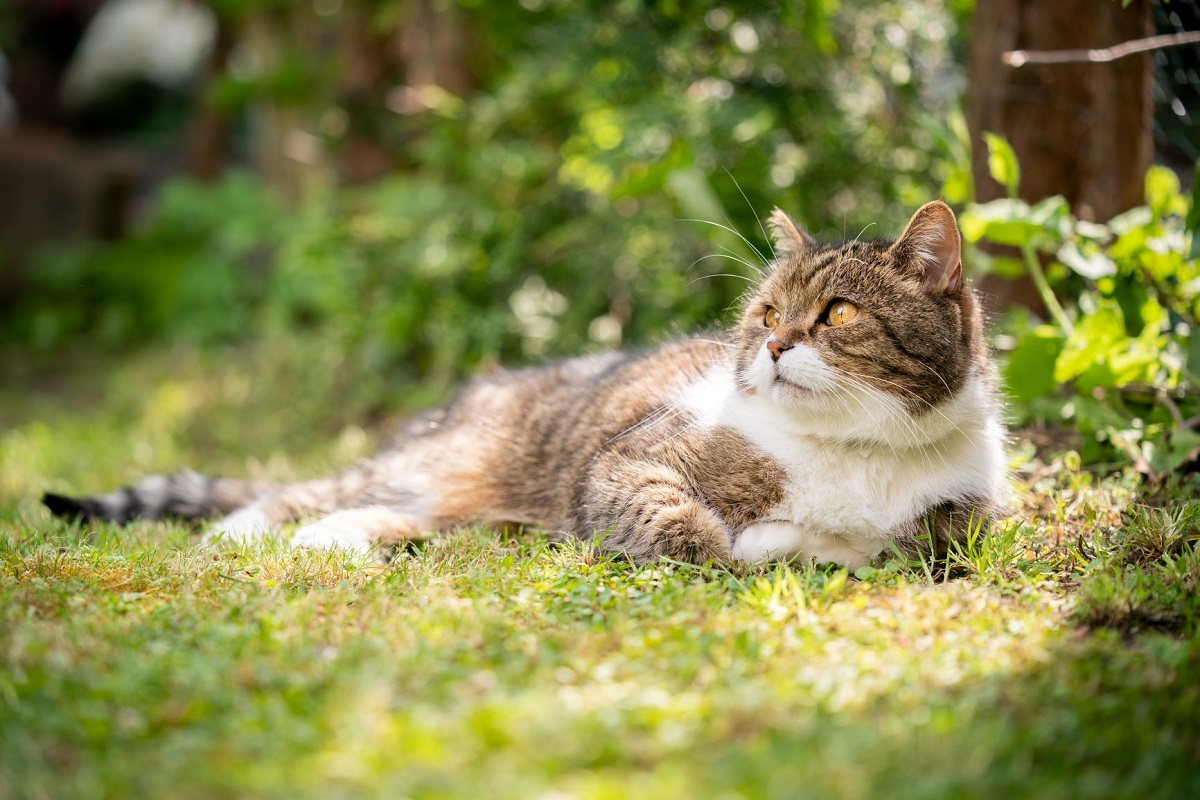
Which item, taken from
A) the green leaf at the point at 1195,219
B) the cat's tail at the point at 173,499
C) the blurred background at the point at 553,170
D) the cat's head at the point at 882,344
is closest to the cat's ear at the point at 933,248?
the cat's head at the point at 882,344

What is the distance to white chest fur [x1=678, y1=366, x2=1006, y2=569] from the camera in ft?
9.02

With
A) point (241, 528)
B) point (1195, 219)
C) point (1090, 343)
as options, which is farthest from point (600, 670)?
point (1195, 219)

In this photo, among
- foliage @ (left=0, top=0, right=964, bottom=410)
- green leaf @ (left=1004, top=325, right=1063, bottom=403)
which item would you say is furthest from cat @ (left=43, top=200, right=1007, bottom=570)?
foliage @ (left=0, top=0, right=964, bottom=410)

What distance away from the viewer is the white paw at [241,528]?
3101mm

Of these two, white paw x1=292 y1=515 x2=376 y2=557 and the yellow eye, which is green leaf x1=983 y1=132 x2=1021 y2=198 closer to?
the yellow eye

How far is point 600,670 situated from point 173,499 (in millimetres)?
2381

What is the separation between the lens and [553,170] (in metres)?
6.20

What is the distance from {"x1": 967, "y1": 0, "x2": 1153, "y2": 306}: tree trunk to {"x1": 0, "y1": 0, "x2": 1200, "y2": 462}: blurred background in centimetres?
1

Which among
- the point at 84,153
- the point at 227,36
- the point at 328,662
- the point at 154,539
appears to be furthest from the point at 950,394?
the point at 84,153

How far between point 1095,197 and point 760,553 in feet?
8.46

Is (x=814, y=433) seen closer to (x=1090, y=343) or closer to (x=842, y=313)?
(x=842, y=313)

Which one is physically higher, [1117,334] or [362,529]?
[1117,334]

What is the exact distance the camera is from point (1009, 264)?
13.0ft

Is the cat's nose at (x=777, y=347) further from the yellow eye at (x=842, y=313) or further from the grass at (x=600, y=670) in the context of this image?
the grass at (x=600, y=670)
